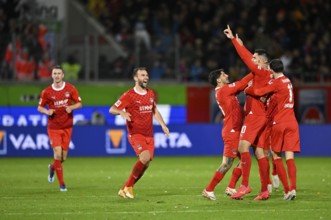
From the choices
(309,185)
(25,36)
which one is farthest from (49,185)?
(25,36)

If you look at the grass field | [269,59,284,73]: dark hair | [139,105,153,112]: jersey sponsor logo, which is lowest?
the grass field

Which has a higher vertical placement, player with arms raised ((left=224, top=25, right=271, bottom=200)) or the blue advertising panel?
player with arms raised ((left=224, top=25, right=271, bottom=200))

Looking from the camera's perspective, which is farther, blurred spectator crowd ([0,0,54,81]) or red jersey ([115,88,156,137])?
blurred spectator crowd ([0,0,54,81])

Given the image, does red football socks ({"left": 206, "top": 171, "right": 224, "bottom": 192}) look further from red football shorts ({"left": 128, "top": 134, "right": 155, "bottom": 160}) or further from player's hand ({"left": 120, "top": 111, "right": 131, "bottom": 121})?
player's hand ({"left": 120, "top": 111, "right": 131, "bottom": 121})

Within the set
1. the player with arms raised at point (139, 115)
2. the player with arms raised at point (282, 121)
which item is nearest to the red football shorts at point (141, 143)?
the player with arms raised at point (139, 115)

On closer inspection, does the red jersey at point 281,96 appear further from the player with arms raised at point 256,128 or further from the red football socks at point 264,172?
the red football socks at point 264,172

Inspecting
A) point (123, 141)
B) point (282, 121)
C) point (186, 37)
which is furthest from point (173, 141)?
point (282, 121)

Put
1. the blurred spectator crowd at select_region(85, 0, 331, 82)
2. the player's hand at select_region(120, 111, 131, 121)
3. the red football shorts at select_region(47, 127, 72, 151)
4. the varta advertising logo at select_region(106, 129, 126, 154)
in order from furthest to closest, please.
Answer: the blurred spectator crowd at select_region(85, 0, 331, 82), the varta advertising logo at select_region(106, 129, 126, 154), the red football shorts at select_region(47, 127, 72, 151), the player's hand at select_region(120, 111, 131, 121)

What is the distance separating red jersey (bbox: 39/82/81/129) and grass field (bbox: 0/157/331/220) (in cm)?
127

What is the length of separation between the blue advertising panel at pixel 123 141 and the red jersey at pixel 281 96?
11.7 metres

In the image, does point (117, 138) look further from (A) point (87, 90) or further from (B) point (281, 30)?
(B) point (281, 30)

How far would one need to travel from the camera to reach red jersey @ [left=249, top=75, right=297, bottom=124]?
1395 cm

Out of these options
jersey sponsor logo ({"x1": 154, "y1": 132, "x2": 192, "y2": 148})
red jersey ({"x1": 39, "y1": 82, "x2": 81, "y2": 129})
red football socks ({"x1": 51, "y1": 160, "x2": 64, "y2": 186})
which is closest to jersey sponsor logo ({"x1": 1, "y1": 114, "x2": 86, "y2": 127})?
jersey sponsor logo ({"x1": 154, "y1": 132, "x2": 192, "y2": 148})

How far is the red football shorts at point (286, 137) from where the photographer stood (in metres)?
14.0
